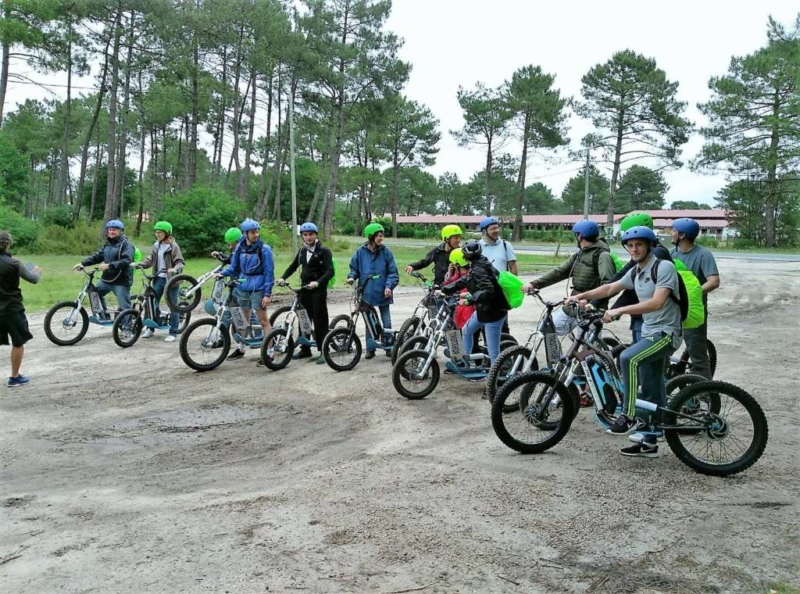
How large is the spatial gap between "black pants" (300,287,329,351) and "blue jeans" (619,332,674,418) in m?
4.81

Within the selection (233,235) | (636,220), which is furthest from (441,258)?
(636,220)

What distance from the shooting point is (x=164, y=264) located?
34.1 ft

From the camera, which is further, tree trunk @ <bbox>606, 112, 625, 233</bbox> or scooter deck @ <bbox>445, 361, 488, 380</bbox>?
tree trunk @ <bbox>606, 112, 625, 233</bbox>

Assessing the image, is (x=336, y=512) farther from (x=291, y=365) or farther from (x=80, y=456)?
(x=291, y=365)

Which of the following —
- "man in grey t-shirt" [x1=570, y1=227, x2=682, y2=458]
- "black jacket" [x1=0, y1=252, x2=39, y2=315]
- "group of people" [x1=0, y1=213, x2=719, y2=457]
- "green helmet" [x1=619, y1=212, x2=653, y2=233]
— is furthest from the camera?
"black jacket" [x1=0, y1=252, x2=39, y2=315]

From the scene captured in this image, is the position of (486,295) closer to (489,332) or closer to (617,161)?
(489,332)

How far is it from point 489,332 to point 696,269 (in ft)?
7.04

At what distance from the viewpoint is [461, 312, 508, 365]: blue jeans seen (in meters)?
6.86

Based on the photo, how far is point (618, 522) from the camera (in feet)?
12.9

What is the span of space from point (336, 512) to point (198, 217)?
2457 centimetres

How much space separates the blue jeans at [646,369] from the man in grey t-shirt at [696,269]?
4.73 ft

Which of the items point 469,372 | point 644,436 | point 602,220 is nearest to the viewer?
point 644,436

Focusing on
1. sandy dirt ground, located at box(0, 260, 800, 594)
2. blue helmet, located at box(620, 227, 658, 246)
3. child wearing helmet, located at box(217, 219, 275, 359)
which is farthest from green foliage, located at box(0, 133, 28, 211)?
blue helmet, located at box(620, 227, 658, 246)

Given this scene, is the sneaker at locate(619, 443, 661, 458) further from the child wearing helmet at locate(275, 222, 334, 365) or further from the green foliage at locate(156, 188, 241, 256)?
the green foliage at locate(156, 188, 241, 256)
